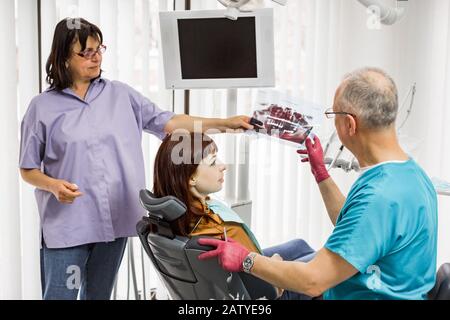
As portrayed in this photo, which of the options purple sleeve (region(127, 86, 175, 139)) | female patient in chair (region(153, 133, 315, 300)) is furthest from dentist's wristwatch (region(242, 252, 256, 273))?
purple sleeve (region(127, 86, 175, 139))

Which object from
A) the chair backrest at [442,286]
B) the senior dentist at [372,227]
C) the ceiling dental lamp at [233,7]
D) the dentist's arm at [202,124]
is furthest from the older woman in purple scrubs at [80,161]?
the chair backrest at [442,286]

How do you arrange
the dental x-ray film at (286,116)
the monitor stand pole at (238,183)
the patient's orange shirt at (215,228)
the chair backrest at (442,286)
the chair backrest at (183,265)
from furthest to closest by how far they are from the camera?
the monitor stand pole at (238,183) → the dental x-ray film at (286,116) → the patient's orange shirt at (215,228) → the chair backrest at (183,265) → the chair backrest at (442,286)

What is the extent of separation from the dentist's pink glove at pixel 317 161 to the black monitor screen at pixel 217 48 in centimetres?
41

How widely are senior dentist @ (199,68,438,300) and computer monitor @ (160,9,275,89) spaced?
617 mm

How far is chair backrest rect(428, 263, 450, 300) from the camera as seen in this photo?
57.9 inches

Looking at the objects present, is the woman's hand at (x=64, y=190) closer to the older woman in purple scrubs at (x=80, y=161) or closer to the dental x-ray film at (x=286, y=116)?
the older woman in purple scrubs at (x=80, y=161)

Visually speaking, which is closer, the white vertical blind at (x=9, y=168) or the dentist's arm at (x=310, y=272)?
the dentist's arm at (x=310, y=272)

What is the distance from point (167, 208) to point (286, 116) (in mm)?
579

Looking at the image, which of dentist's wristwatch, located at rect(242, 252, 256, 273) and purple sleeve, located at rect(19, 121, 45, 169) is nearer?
dentist's wristwatch, located at rect(242, 252, 256, 273)

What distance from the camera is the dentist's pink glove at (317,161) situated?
1.79 meters

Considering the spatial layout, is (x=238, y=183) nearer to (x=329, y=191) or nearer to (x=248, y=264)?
(x=329, y=191)

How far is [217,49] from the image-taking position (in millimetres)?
2107

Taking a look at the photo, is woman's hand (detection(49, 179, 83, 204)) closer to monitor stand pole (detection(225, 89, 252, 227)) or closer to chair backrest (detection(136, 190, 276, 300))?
chair backrest (detection(136, 190, 276, 300))

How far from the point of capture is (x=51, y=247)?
184cm
